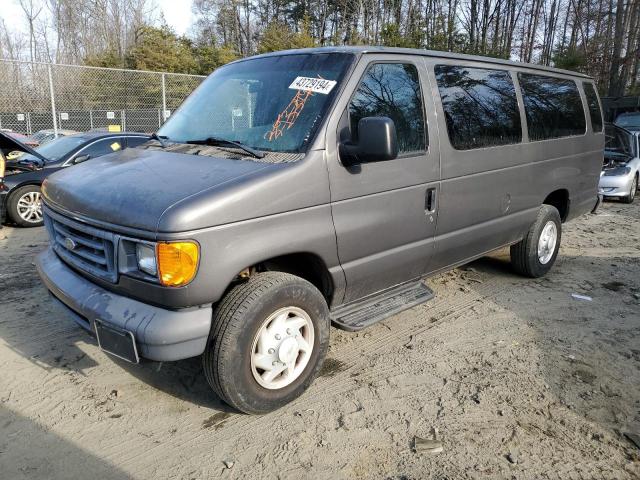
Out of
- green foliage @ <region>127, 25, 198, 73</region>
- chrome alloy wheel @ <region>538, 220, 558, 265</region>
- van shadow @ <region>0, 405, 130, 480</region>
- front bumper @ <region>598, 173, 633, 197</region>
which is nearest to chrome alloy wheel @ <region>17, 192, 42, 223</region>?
van shadow @ <region>0, 405, 130, 480</region>

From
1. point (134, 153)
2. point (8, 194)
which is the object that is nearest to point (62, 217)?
point (134, 153)

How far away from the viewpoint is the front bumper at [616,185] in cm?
1040

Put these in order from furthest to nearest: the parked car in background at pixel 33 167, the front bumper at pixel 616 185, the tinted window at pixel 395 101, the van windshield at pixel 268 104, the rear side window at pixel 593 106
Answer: the front bumper at pixel 616 185 < the parked car in background at pixel 33 167 < the rear side window at pixel 593 106 < the tinted window at pixel 395 101 < the van windshield at pixel 268 104

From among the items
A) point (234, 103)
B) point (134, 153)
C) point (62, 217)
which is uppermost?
point (234, 103)

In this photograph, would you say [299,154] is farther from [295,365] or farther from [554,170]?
[554,170]

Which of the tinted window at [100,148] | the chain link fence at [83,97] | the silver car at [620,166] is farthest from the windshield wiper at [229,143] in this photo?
the chain link fence at [83,97]

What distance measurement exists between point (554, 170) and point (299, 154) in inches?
129

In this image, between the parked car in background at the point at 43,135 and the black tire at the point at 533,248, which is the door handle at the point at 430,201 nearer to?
the black tire at the point at 533,248

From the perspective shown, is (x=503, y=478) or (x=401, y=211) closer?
(x=503, y=478)

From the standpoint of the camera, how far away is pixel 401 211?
343 centimetres

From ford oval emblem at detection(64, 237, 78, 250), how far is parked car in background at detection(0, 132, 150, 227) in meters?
4.22

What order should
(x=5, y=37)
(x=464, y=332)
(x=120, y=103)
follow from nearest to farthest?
(x=464, y=332), (x=120, y=103), (x=5, y=37)

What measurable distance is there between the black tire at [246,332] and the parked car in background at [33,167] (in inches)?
199

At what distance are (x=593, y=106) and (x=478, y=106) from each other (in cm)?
261
